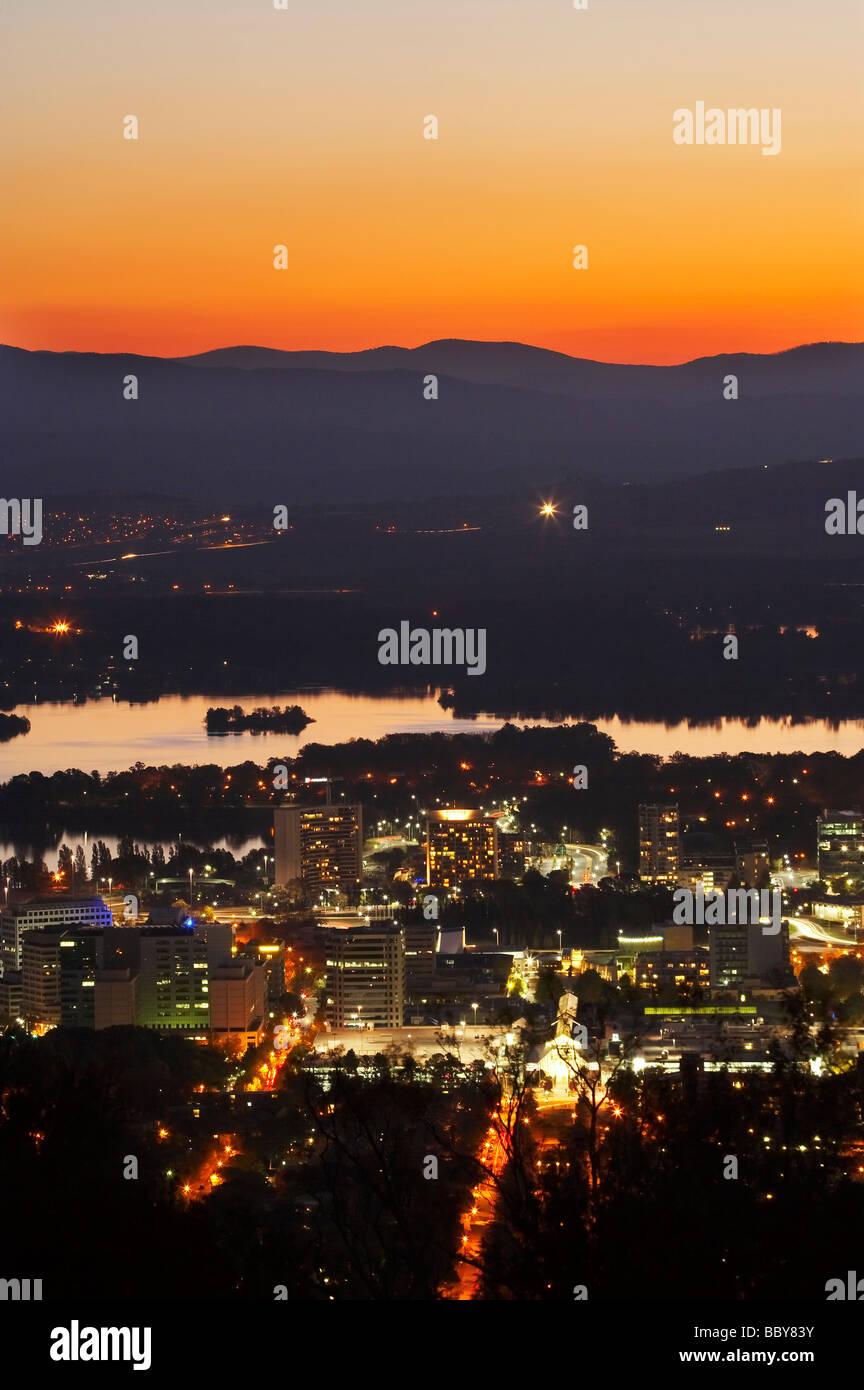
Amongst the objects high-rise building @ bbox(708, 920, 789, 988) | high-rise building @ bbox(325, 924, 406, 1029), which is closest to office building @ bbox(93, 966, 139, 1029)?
high-rise building @ bbox(325, 924, 406, 1029)

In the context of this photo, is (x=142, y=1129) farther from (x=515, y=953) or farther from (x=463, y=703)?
(x=463, y=703)

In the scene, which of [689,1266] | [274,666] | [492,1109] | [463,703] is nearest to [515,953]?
[492,1109]

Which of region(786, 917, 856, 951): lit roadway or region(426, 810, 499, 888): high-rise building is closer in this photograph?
region(786, 917, 856, 951): lit roadway

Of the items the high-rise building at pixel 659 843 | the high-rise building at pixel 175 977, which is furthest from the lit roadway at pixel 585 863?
the high-rise building at pixel 175 977

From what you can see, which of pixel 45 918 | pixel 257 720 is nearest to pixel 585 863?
pixel 45 918
